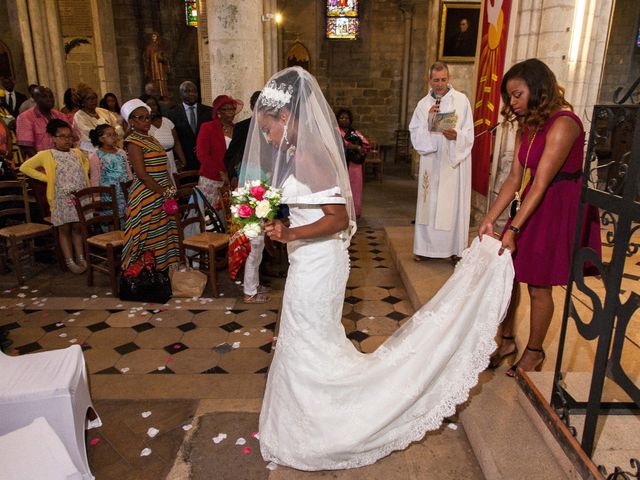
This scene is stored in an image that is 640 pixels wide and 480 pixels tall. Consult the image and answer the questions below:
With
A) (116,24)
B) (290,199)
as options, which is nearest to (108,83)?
(116,24)

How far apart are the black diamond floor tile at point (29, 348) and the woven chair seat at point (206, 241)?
1539mm

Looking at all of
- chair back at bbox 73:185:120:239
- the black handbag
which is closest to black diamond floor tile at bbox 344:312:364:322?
the black handbag

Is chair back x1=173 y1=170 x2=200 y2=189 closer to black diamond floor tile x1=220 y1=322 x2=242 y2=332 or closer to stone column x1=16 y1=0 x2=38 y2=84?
black diamond floor tile x1=220 y1=322 x2=242 y2=332

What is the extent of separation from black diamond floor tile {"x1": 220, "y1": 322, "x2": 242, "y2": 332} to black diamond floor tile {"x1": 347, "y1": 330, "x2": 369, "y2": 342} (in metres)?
0.98

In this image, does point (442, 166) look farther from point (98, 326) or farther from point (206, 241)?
point (98, 326)

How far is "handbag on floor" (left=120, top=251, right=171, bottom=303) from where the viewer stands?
4438mm

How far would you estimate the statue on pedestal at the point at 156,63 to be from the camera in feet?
43.3

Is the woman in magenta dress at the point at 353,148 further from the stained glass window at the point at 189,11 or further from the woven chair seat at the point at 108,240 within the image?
the stained glass window at the point at 189,11

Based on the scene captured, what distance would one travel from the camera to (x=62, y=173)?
5.02 meters

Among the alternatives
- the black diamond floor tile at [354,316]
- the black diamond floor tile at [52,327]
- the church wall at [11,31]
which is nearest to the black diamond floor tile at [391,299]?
the black diamond floor tile at [354,316]

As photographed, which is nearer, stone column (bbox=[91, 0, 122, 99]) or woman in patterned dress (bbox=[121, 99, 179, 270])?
woman in patterned dress (bbox=[121, 99, 179, 270])

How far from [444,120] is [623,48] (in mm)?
11357

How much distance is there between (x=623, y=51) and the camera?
1256 centimetres

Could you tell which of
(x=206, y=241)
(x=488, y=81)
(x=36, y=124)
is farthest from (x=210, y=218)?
(x=488, y=81)
